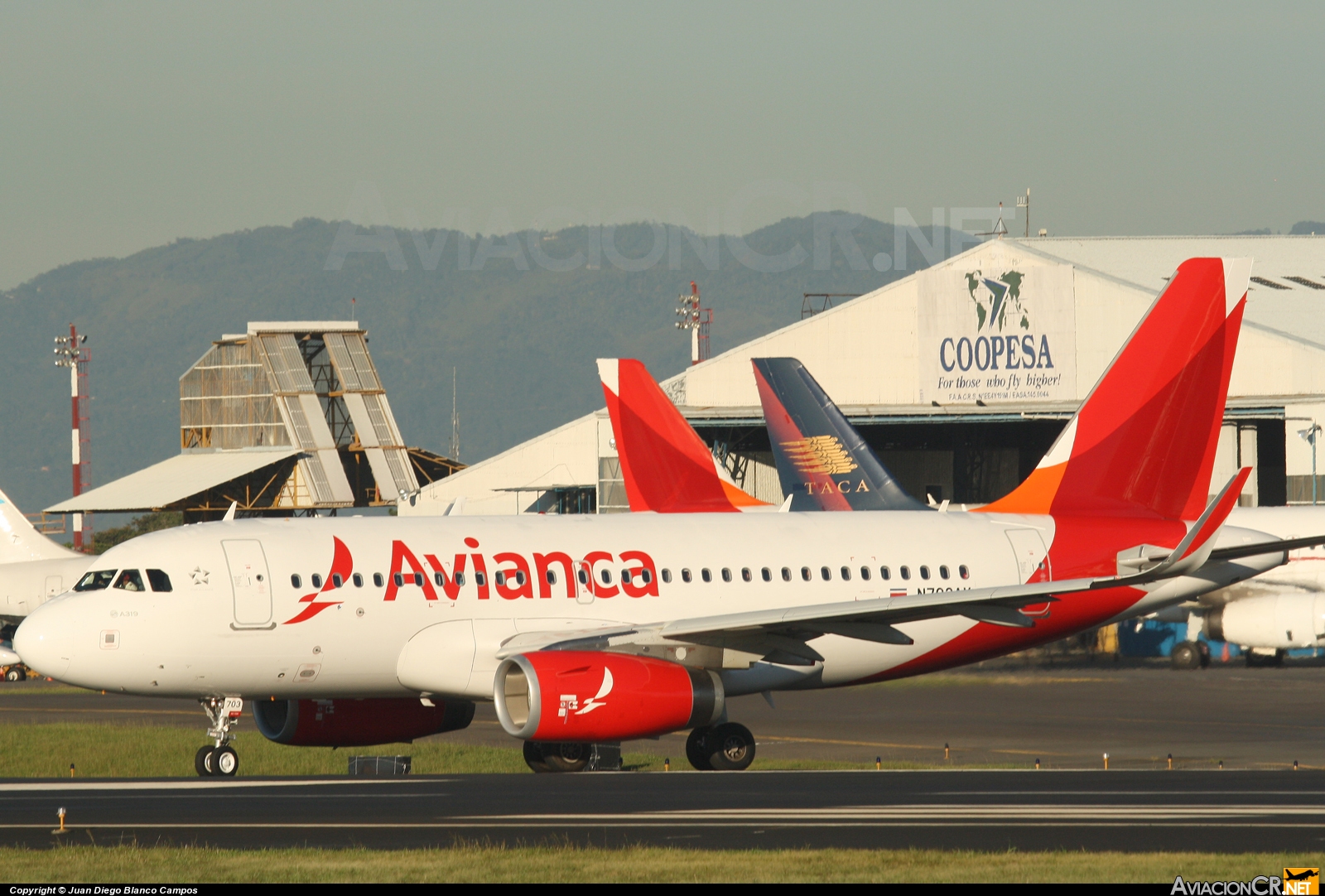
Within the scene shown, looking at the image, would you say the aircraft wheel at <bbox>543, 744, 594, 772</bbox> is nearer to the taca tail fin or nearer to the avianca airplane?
the avianca airplane

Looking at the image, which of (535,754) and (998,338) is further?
(998,338)

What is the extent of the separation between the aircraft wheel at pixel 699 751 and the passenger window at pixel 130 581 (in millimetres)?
8594

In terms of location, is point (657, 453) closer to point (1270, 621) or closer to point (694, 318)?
point (1270, 621)

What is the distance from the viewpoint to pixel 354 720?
28.8 meters

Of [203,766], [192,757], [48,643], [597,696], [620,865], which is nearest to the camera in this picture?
[620,865]

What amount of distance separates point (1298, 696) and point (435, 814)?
29605 millimetres

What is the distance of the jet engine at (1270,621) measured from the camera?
51219 mm

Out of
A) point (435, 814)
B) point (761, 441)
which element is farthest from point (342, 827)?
point (761, 441)

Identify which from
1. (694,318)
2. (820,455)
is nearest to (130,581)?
(820,455)

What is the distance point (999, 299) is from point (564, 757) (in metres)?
44.0

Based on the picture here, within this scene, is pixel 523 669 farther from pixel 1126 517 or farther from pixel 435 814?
pixel 1126 517

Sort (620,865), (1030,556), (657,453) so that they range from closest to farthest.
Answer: (620,865) → (1030,556) → (657,453)

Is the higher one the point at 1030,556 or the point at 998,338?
the point at 998,338

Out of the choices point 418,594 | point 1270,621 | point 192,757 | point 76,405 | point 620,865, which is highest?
point 76,405
